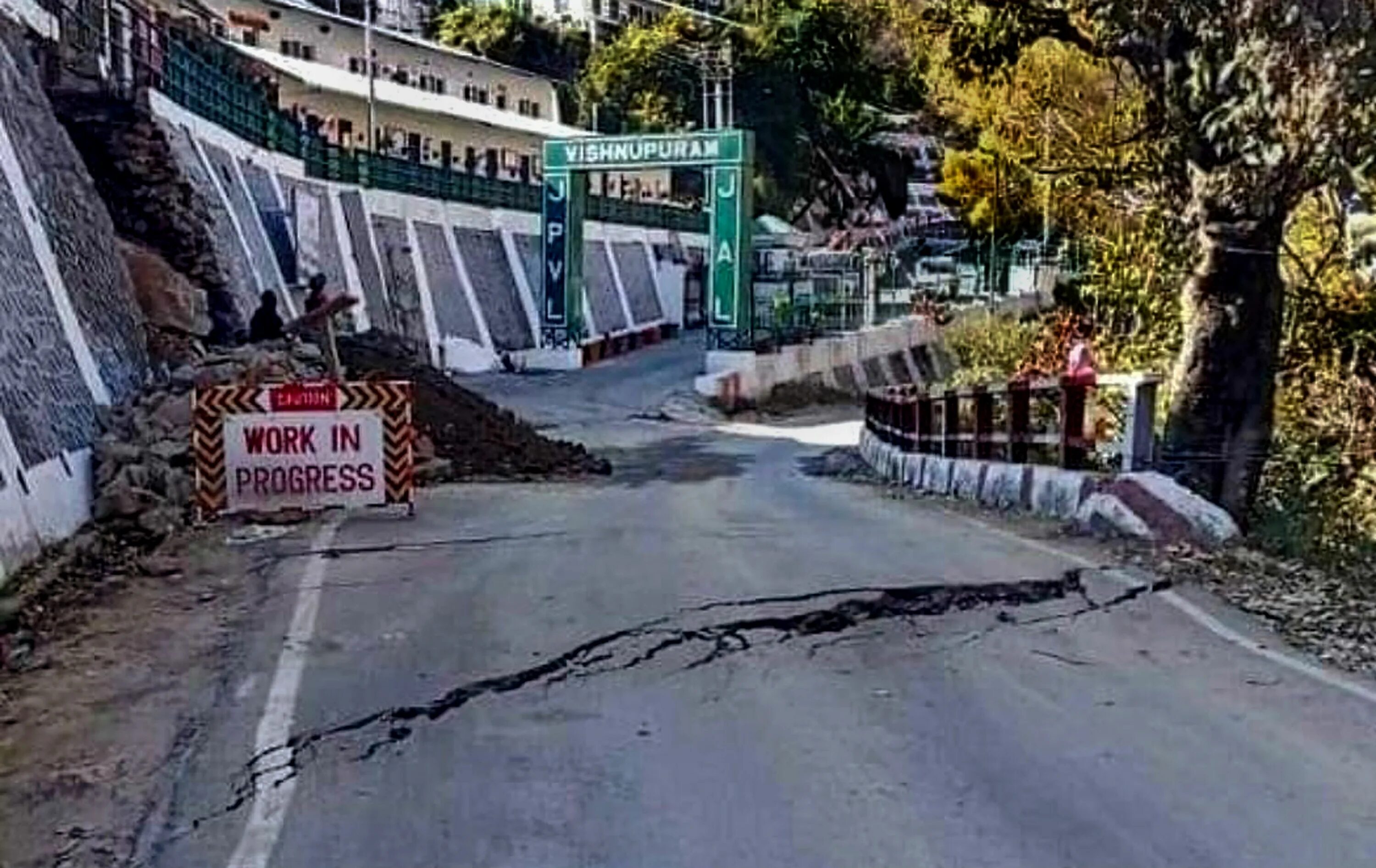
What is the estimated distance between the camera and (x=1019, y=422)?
15.5 meters

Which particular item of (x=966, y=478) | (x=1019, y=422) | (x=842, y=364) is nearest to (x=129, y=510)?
(x=1019, y=422)

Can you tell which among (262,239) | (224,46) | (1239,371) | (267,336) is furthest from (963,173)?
(1239,371)

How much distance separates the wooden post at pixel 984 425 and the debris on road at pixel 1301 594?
5.33 meters

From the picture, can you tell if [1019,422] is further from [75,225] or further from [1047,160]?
[1047,160]

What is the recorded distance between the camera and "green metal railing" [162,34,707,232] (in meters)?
28.4

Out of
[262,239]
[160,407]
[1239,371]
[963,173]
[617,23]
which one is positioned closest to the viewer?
[1239,371]

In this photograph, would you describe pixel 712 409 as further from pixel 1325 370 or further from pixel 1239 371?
pixel 1239 371

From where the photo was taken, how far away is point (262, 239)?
31.0 m

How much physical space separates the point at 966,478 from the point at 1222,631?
850 cm

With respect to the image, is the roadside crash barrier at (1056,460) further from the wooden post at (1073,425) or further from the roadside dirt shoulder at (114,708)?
the roadside dirt shoulder at (114,708)

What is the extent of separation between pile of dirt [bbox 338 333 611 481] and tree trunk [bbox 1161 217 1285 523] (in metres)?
8.77

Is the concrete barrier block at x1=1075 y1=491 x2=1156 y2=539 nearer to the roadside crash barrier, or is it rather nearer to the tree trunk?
the roadside crash barrier

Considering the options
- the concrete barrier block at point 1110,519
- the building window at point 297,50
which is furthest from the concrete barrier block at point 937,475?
the building window at point 297,50

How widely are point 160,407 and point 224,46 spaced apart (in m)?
25.2
